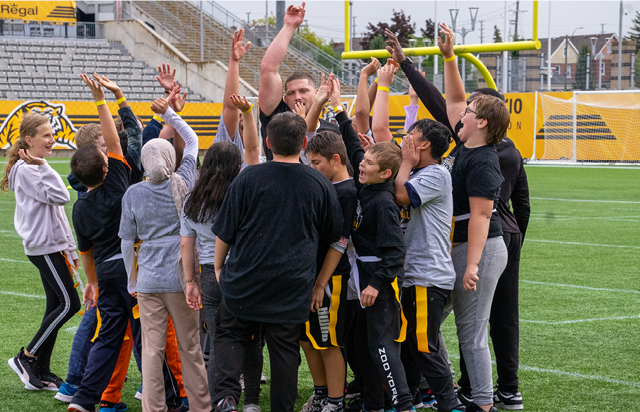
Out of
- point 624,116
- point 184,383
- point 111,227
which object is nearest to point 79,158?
point 111,227

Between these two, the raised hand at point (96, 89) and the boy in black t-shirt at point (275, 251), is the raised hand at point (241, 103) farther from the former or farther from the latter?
the raised hand at point (96, 89)

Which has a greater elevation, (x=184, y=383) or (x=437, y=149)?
(x=437, y=149)

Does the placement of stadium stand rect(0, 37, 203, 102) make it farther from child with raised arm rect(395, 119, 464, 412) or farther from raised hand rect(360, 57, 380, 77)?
child with raised arm rect(395, 119, 464, 412)

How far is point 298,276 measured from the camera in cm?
391

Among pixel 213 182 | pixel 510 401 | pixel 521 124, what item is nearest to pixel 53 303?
pixel 213 182

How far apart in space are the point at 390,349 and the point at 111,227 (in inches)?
74.8

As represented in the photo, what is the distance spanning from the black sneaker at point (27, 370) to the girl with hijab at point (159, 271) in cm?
125

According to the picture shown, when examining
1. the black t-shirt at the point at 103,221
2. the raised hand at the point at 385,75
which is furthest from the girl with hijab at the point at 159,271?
the raised hand at the point at 385,75

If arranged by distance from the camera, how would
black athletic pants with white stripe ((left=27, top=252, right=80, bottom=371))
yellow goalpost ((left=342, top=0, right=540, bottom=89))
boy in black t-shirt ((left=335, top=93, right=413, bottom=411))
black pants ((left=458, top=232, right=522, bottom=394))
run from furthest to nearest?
yellow goalpost ((left=342, top=0, right=540, bottom=89))
black athletic pants with white stripe ((left=27, top=252, right=80, bottom=371))
black pants ((left=458, top=232, right=522, bottom=394))
boy in black t-shirt ((left=335, top=93, right=413, bottom=411))

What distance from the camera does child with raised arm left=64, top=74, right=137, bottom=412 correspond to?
4555mm

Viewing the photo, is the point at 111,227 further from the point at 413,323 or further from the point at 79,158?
the point at 413,323

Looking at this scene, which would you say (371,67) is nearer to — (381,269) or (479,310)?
(381,269)

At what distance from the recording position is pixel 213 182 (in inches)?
168

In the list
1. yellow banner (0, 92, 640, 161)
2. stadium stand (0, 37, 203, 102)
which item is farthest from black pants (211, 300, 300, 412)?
stadium stand (0, 37, 203, 102)
